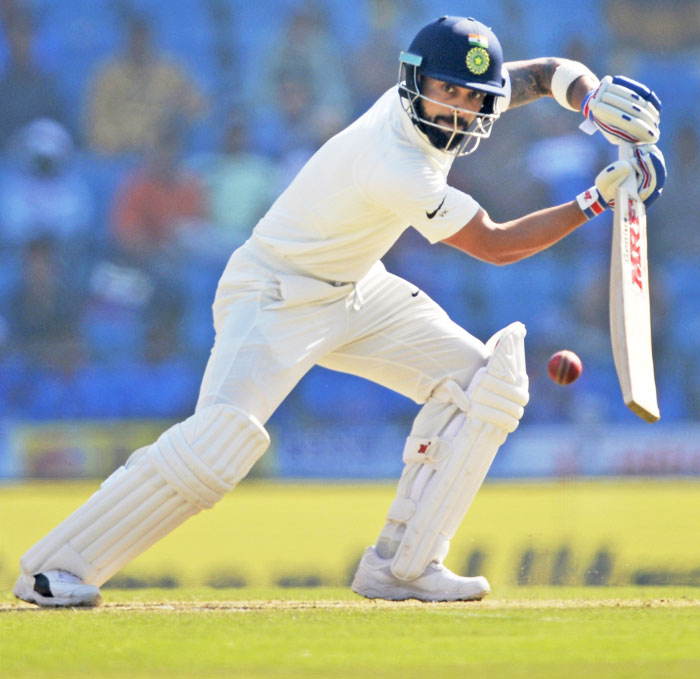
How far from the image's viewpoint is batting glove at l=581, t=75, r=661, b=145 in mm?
3242

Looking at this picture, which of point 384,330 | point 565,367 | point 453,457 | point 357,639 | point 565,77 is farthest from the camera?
point 565,367

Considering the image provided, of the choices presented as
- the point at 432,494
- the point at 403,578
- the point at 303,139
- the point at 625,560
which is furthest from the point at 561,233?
the point at 303,139

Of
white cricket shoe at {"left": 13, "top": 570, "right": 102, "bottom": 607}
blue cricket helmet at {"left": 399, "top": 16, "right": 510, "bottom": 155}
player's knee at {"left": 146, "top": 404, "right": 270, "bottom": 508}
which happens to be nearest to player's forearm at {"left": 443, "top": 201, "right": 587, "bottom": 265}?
blue cricket helmet at {"left": 399, "top": 16, "right": 510, "bottom": 155}

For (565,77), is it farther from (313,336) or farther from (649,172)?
(313,336)

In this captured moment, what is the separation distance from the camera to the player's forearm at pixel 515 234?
3.12 metres

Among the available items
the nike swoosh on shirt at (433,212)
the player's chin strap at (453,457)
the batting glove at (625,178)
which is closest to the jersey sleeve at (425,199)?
the nike swoosh on shirt at (433,212)

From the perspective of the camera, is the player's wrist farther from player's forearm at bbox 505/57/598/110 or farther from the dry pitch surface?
the dry pitch surface

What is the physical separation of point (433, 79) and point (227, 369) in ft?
2.76

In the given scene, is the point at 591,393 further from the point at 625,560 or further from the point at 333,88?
the point at 625,560

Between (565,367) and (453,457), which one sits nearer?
(453,457)

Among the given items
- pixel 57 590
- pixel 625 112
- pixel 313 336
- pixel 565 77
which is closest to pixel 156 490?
pixel 57 590

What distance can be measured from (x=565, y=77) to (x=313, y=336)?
3.28 feet

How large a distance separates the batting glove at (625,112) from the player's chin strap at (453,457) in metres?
0.53

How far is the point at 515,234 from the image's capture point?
314cm
